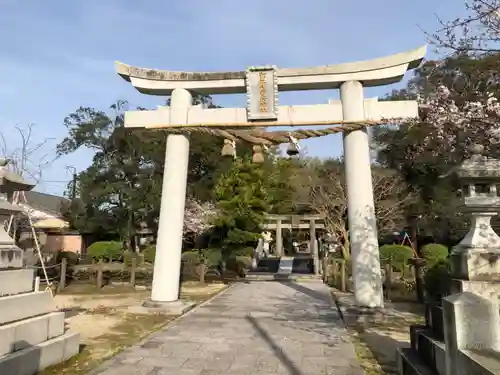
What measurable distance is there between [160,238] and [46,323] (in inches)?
185

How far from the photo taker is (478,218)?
464 centimetres

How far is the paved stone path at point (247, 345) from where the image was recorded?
5.52 metres

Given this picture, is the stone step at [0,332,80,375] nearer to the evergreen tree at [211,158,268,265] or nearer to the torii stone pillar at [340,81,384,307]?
the torii stone pillar at [340,81,384,307]

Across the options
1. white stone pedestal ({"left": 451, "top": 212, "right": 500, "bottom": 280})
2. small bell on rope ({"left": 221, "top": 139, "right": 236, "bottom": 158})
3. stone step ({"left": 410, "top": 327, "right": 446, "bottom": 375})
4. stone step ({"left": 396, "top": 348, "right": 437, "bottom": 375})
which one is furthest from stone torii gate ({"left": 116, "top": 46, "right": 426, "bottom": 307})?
white stone pedestal ({"left": 451, "top": 212, "right": 500, "bottom": 280})

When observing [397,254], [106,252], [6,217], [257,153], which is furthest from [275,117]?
[106,252]

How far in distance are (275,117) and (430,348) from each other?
6.62m

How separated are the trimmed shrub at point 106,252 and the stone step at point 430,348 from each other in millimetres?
22516

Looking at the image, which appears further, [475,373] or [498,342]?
[498,342]

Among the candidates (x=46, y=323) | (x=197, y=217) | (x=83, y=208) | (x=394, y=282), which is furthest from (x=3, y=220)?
(x=83, y=208)

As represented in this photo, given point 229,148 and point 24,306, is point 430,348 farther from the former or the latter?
point 229,148

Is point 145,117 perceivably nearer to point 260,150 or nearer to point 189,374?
point 260,150

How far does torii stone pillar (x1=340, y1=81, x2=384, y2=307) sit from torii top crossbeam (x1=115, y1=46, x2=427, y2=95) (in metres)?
0.33

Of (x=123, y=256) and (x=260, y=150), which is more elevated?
(x=260, y=150)

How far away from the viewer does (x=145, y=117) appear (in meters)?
10.5
